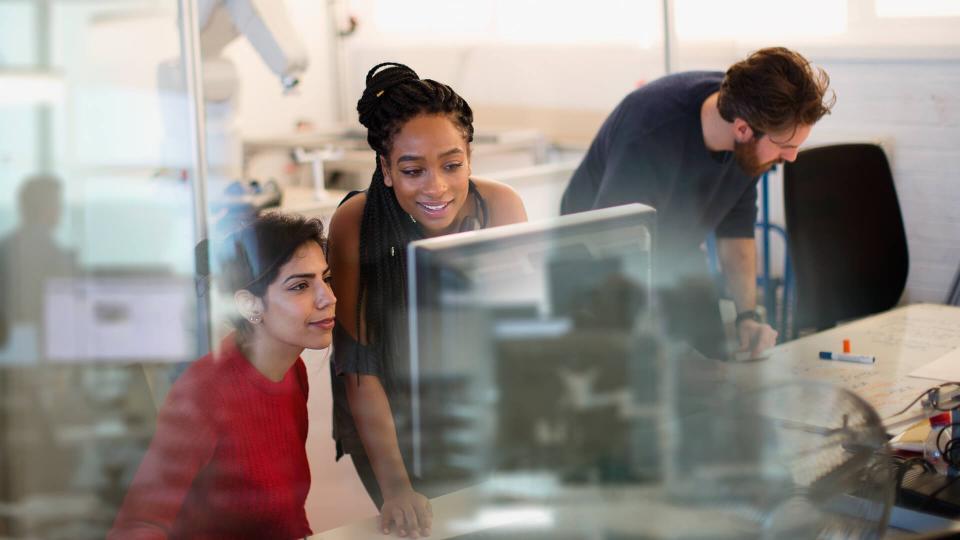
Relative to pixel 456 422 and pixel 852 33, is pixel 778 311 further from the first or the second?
pixel 456 422

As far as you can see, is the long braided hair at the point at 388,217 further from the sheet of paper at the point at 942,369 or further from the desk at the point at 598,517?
the sheet of paper at the point at 942,369

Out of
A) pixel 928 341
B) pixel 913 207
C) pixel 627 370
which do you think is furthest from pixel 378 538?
pixel 913 207

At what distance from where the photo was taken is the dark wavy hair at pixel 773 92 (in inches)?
77.1

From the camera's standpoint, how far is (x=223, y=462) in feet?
5.01

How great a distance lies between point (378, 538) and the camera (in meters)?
1.33

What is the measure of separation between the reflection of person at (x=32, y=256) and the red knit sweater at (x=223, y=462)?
2.43m

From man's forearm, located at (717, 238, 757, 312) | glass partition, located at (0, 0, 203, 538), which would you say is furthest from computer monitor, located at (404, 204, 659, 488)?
glass partition, located at (0, 0, 203, 538)

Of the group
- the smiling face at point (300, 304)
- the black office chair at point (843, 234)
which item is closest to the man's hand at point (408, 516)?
the smiling face at point (300, 304)

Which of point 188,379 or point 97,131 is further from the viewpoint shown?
point 97,131

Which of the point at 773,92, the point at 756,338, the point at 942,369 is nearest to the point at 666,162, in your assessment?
the point at 773,92

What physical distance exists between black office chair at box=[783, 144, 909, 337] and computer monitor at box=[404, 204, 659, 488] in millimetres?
1320

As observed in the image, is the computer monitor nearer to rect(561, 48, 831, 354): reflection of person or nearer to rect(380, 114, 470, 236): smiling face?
rect(380, 114, 470, 236): smiling face

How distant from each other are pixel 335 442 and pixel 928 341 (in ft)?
3.67

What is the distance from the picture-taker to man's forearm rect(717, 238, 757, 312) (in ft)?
7.57
